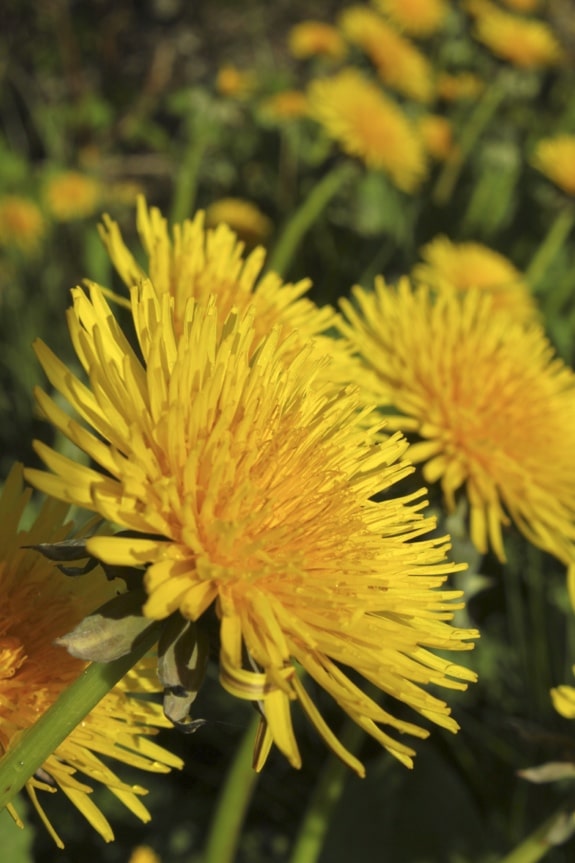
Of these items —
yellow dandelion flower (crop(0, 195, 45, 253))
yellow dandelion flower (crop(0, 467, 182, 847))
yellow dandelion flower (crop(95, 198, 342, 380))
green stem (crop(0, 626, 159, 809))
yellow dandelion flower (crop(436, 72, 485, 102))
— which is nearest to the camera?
green stem (crop(0, 626, 159, 809))

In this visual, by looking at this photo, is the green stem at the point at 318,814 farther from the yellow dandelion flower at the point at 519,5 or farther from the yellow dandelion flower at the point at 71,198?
the yellow dandelion flower at the point at 519,5

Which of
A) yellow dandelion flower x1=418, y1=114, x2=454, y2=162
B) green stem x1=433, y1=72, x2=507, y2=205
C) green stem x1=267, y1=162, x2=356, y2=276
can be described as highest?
yellow dandelion flower x1=418, y1=114, x2=454, y2=162

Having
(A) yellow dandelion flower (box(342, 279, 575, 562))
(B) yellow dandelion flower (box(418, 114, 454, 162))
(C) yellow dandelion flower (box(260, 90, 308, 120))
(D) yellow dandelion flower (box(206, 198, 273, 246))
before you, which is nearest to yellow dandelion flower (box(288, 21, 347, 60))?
(C) yellow dandelion flower (box(260, 90, 308, 120))

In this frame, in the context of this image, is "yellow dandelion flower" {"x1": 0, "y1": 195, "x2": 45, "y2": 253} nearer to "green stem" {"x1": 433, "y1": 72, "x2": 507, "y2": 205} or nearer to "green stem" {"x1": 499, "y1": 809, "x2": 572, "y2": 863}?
"green stem" {"x1": 433, "y1": 72, "x2": 507, "y2": 205}

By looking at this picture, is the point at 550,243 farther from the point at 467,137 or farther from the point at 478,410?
the point at 478,410

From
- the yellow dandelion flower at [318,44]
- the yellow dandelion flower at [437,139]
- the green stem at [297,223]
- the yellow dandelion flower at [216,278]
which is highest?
the yellow dandelion flower at [318,44]

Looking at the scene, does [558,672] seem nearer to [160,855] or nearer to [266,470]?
[160,855]

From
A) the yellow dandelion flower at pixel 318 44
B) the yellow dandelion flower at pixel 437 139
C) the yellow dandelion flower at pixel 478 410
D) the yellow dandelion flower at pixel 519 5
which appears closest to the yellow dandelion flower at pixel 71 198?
the yellow dandelion flower at pixel 318 44

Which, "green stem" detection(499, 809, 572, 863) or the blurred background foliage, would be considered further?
the blurred background foliage
